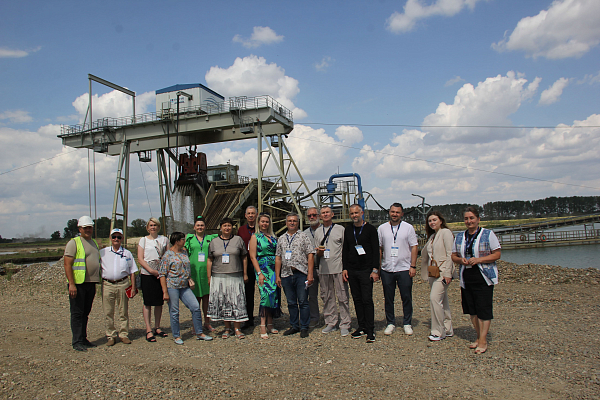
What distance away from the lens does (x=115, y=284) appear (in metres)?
5.56

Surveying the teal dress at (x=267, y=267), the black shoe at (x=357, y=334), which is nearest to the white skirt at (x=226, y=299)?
the teal dress at (x=267, y=267)

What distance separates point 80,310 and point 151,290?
967 millimetres

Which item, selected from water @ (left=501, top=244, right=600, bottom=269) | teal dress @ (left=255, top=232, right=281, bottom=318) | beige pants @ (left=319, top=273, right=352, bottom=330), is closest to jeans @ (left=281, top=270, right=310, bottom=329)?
teal dress @ (left=255, top=232, right=281, bottom=318)

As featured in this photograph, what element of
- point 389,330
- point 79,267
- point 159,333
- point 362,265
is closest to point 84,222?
point 79,267

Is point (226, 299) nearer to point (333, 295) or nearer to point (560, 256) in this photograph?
point (333, 295)

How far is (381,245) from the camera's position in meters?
5.76

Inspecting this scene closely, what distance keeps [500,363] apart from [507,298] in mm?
4197

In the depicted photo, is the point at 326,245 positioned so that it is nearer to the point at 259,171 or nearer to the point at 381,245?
the point at 381,245

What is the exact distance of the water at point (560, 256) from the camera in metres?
25.9

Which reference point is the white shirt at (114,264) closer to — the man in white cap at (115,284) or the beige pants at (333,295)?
the man in white cap at (115,284)

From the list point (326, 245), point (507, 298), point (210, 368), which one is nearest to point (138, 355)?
point (210, 368)

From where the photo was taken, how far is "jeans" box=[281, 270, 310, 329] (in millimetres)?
5750

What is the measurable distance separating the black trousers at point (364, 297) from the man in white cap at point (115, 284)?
11.1 feet

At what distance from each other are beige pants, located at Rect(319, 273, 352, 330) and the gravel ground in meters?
0.30
